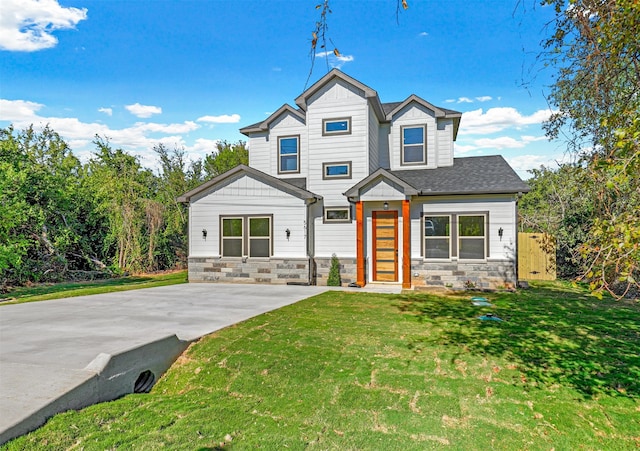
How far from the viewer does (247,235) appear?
12.3 m

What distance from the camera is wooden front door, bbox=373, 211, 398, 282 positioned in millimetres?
11734

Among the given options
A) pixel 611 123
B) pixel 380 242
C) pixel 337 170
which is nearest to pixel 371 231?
pixel 380 242

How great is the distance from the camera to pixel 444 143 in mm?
12797

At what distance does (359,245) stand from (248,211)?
3.98 meters

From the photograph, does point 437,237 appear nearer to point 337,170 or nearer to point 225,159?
point 337,170

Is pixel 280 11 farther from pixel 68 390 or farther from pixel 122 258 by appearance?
pixel 122 258

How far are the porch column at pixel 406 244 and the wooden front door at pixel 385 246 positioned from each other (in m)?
0.56

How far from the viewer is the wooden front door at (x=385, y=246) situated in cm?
1173

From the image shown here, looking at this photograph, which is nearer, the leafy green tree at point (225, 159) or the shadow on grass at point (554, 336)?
the shadow on grass at point (554, 336)

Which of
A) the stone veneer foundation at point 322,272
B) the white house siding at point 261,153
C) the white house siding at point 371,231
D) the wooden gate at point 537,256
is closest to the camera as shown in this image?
the stone veneer foundation at point 322,272

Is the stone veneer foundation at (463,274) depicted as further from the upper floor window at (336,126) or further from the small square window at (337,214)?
the upper floor window at (336,126)

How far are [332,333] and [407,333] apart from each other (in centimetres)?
126

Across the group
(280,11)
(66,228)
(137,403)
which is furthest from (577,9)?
(66,228)

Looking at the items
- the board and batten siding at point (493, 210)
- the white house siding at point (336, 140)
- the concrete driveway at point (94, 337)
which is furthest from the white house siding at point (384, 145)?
the concrete driveway at point (94, 337)
